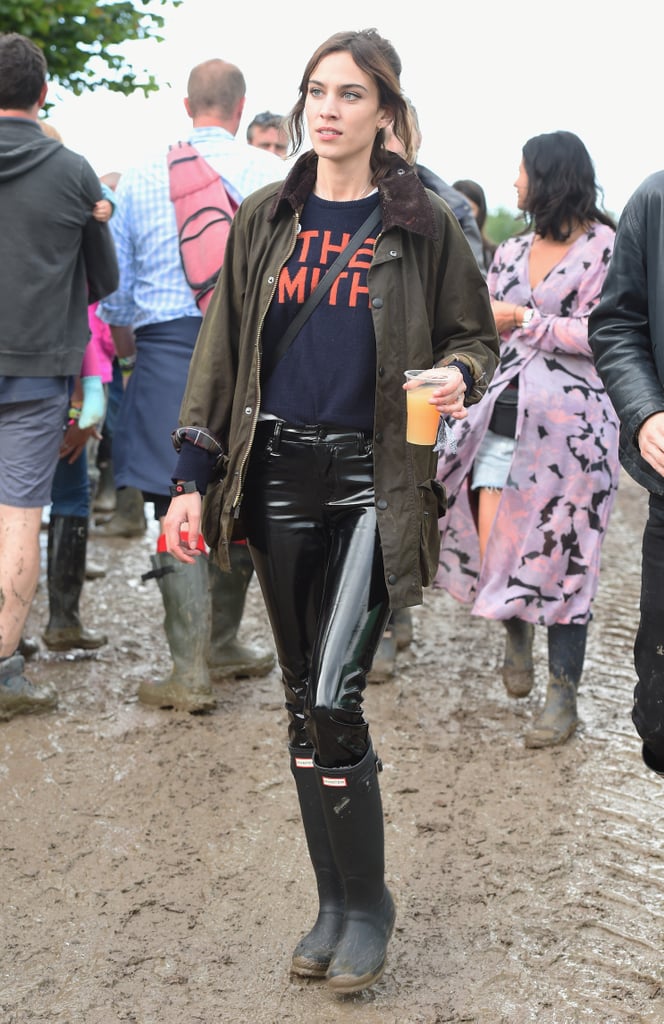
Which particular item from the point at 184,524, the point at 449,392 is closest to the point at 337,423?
the point at 449,392

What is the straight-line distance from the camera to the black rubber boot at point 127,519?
8.22 meters

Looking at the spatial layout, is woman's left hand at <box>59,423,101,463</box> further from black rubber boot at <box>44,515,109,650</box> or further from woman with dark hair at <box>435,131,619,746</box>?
woman with dark hair at <box>435,131,619,746</box>

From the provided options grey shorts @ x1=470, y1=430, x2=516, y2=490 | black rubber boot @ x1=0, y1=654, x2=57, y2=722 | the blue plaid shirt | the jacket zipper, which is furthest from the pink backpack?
the jacket zipper

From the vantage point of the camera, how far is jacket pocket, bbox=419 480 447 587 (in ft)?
10.2

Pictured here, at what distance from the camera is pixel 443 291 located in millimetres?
3203

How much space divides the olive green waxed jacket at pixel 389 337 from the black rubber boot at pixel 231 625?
2.32 meters

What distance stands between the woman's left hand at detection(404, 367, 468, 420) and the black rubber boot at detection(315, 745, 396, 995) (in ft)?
2.83

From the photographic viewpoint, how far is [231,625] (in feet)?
18.7

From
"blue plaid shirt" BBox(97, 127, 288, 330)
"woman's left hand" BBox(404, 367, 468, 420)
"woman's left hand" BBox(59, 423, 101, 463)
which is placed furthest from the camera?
"woman's left hand" BBox(59, 423, 101, 463)

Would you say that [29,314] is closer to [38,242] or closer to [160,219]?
[38,242]

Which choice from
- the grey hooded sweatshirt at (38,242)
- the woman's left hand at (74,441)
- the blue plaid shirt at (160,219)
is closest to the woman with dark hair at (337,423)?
the grey hooded sweatshirt at (38,242)

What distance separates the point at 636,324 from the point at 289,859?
6.17 ft

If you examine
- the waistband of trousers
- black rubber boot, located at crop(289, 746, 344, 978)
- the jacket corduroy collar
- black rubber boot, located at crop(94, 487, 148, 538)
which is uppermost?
the jacket corduroy collar

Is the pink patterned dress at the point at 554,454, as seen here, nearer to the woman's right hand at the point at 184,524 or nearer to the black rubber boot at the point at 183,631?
the black rubber boot at the point at 183,631
